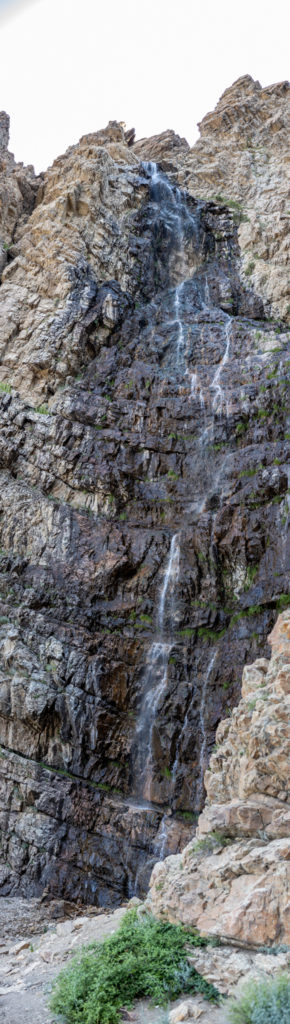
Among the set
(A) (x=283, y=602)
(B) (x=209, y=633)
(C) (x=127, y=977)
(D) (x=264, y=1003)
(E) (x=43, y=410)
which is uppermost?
(E) (x=43, y=410)

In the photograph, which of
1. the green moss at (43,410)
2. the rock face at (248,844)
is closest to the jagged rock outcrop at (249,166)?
the green moss at (43,410)

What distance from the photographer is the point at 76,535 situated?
24578 millimetres

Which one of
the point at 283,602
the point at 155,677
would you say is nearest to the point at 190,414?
the point at 283,602

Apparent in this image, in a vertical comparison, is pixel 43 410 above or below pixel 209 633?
above

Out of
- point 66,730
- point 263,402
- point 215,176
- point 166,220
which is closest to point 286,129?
point 215,176

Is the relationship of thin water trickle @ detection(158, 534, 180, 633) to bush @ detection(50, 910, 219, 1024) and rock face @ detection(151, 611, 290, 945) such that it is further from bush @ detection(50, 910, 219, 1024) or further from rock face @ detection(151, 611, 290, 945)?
bush @ detection(50, 910, 219, 1024)

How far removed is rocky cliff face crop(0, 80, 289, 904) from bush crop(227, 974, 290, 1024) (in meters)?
12.1

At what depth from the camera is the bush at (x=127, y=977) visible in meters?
7.69

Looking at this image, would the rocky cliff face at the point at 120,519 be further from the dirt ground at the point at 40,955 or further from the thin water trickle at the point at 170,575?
the dirt ground at the point at 40,955

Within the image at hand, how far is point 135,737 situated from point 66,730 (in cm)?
233

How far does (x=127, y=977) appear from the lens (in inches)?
323

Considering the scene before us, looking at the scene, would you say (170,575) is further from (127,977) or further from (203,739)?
(127,977)

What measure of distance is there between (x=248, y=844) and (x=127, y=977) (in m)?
2.40

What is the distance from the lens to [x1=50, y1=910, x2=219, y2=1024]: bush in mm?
7691
